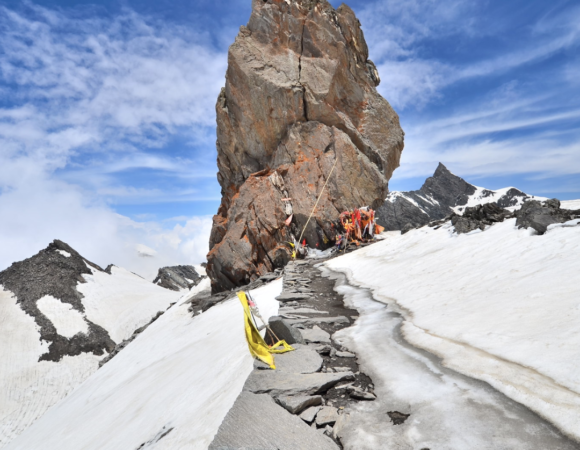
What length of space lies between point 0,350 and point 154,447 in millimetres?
42138

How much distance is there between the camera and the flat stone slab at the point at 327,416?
9.87ft

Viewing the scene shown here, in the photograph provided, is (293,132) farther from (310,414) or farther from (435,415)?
(435,415)

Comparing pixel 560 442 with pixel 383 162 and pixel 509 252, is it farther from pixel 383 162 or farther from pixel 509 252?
pixel 383 162

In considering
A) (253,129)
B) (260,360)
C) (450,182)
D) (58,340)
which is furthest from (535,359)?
(450,182)

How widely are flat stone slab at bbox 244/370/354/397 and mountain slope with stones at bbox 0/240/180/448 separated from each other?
3099cm

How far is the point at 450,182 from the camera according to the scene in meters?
120

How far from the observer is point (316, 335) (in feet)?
18.5

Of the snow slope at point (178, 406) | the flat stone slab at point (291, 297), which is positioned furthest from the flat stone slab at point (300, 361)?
the flat stone slab at point (291, 297)

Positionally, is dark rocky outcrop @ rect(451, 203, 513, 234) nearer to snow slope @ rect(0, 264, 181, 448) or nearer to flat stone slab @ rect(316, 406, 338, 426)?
flat stone slab @ rect(316, 406, 338, 426)

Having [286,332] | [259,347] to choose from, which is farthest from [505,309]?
[259,347]

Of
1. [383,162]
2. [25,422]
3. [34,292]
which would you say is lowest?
[25,422]

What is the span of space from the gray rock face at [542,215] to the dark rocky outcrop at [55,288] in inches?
1658

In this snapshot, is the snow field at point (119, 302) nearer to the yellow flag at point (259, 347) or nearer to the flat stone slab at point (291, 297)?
the flat stone slab at point (291, 297)

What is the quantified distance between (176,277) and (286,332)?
235 feet
